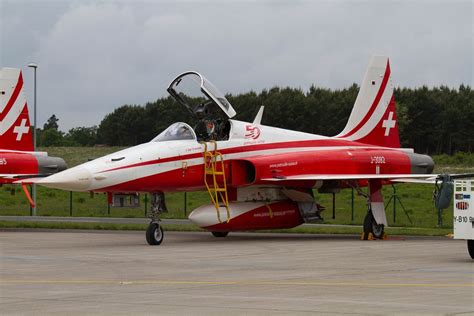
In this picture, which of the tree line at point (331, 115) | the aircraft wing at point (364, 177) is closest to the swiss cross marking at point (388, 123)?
the aircraft wing at point (364, 177)

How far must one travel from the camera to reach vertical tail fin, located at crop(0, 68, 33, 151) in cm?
2911

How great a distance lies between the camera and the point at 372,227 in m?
24.7

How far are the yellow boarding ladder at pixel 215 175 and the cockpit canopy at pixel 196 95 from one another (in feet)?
3.33

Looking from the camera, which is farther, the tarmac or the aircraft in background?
the aircraft in background

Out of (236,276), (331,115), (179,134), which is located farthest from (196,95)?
(331,115)

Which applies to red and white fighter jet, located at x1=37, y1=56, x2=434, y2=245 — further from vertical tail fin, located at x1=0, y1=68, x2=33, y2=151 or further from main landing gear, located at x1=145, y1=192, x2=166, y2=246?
vertical tail fin, located at x1=0, y1=68, x2=33, y2=151

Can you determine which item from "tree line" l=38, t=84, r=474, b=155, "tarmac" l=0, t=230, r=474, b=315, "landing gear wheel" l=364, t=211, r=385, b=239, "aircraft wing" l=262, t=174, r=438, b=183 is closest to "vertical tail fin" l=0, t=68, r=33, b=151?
"tarmac" l=0, t=230, r=474, b=315

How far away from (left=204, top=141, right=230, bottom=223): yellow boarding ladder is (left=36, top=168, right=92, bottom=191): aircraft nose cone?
345cm

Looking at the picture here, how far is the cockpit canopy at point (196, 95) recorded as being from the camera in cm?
2430

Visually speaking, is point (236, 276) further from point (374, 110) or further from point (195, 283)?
point (374, 110)

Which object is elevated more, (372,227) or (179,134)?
(179,134)

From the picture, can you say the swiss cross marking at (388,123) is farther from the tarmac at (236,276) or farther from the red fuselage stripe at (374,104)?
the tarmac at (236,276)

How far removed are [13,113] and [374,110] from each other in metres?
10.9

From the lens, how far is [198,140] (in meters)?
24.0
